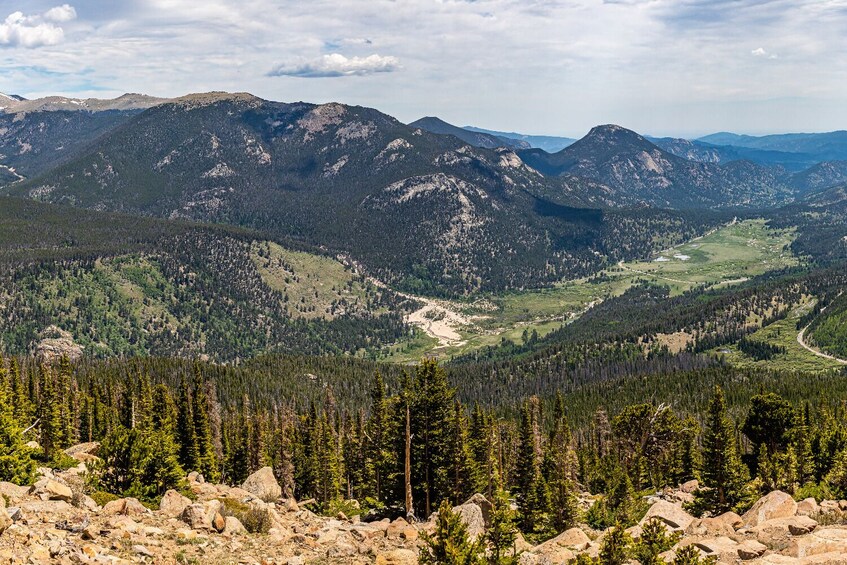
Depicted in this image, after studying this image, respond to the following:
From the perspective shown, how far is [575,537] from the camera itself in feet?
159

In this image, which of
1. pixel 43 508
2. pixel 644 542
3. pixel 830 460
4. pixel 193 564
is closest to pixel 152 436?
pixel 43 508

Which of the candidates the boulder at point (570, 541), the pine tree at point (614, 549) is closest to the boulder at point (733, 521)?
the boulder at point (570, 541)

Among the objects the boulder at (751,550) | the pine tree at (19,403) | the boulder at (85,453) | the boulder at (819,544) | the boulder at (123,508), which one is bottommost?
the pine tree at (19,403)

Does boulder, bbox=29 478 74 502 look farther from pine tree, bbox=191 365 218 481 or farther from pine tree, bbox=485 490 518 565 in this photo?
pine tree, bbox=191 365 218 481

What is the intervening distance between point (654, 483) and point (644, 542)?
237ft

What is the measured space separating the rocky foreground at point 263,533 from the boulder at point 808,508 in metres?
0.08

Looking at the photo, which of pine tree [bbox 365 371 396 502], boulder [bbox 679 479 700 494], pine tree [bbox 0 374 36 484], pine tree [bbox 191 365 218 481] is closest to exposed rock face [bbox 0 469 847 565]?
pine tree [bbox 0 374 36 484]

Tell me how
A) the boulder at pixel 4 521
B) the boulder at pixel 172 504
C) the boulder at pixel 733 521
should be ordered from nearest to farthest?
1. the boulder at pixel 4 521
2. the boulder at pixel 172 504
3. the boulder at pixel 733 521

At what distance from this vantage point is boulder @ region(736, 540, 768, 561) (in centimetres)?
3666

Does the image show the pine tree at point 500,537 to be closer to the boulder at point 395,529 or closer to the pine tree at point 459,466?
the boulder at point 395,529

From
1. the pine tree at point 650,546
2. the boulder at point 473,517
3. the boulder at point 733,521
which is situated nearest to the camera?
the pine tree at point 650,546

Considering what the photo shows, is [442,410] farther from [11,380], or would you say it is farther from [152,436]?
[11,380]

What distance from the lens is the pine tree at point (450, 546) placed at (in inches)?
1288

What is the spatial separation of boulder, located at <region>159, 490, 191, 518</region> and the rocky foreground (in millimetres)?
81
